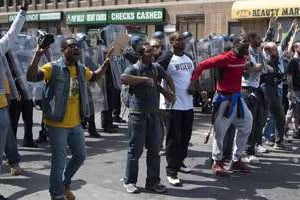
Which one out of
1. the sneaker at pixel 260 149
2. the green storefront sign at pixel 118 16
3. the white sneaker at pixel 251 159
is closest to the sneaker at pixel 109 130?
the sneaker at pixel 260 149

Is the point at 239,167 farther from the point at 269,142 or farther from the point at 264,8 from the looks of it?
the point at 264,8

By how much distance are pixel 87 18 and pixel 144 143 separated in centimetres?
3550

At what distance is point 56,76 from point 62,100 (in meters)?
0.24

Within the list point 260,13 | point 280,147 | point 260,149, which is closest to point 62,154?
point 260,149

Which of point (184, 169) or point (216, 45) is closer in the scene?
point (184, 169)

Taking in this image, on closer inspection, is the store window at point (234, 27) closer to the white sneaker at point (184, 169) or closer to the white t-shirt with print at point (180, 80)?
the white sneaker at point (184, 169)

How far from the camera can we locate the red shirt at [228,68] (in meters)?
7.36

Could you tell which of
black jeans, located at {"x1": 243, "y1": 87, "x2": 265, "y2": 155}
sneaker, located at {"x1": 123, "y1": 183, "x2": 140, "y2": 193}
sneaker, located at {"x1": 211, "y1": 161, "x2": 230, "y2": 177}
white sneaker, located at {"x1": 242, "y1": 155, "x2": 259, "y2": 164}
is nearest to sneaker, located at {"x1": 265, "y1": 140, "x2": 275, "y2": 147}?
black jeans, located at {"x1": 243, "y1": 87, "x2": 265, "y2": 155}

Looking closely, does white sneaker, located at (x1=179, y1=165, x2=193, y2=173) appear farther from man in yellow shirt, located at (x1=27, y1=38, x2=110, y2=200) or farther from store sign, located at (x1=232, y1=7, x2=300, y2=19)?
store sign, located at (x1=232, y1=7, x2=300, y2=19)

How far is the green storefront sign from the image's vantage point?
3597 centimetres

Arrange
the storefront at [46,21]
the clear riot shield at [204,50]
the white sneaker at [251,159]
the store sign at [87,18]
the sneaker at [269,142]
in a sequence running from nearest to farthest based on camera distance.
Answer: the white sneaker at [251,159] → the sneaker at [269,142] → the clear riot shield at [204,50] → the store sign at [87,18] → the storefront at [46,21]

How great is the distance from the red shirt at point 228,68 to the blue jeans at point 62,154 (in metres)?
2.09

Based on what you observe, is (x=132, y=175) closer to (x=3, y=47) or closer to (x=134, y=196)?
(x=134, y=196)

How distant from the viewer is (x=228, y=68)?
292 inches
